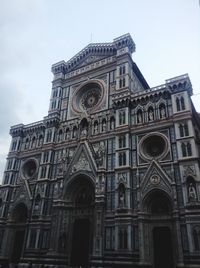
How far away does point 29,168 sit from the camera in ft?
97.3

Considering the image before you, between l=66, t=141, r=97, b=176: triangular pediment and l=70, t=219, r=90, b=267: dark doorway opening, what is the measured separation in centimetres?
474

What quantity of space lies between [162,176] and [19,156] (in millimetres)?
18498

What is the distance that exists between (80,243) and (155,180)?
29.9ft

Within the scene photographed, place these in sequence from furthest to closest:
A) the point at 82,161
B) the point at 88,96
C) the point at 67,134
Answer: the point at 88,96
the point at 67,134
the point at 82,161

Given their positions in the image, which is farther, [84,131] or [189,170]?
[84,131]

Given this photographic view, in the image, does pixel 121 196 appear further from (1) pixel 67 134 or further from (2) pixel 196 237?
(1) pixel 67 134

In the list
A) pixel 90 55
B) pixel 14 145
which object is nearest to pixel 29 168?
pixel 14 145

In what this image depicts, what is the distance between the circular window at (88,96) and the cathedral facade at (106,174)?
127mm

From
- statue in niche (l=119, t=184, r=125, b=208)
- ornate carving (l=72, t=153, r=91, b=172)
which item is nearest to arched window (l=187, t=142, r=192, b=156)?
statue in niche (l=119, t=184, r=125, b=208)

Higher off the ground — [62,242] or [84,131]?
[84,131]

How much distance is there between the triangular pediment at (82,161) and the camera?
78.0ft

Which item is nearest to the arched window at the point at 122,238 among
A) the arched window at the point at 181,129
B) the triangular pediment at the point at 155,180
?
the triangular pediment at the point at 155,180

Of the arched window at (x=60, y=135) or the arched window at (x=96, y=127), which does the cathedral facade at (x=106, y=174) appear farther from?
the arched window at (x=60, y=135)

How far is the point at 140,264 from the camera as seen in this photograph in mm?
17531
